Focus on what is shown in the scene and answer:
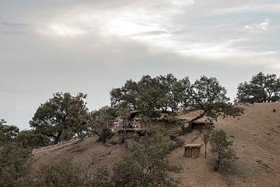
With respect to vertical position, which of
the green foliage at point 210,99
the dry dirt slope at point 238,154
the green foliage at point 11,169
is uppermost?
the green foliage at point 210,99

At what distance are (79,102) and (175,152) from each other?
2054cm

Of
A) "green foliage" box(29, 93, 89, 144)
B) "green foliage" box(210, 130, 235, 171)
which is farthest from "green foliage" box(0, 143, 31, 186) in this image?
"green foliage" box(29, 93, 89, 144)

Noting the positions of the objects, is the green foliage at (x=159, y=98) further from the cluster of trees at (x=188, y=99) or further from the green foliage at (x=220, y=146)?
the green foliage at (x=220, y=146)

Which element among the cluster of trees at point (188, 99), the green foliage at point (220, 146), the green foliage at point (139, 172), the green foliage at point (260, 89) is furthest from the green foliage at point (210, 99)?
the green foliage at point (260, 89)

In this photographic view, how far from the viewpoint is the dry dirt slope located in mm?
28594

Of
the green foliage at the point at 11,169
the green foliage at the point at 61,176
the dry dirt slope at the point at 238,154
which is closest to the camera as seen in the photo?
the green foliage at the point at 61,176

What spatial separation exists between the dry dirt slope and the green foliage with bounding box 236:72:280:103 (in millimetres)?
19348

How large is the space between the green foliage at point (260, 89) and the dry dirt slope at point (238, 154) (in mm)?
19348

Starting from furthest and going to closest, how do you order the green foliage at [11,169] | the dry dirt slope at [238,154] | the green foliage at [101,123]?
1. the green foliage at [101,123]
2. the dry dirt slope at [238,154]
3. the green foliage at [11,169]

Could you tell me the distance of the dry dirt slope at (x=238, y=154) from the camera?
93.8 ft

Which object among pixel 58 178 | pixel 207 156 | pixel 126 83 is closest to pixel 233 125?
pixel 207 156

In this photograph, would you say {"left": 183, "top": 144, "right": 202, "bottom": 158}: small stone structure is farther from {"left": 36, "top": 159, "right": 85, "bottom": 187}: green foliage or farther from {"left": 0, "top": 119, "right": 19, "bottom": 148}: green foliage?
{"left": 0, "top": 119, "right": 19, "bottom": 148}: green foliage

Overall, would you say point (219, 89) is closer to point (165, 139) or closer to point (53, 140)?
point (165, 139)

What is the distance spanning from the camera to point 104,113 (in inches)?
1811
